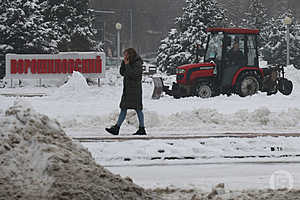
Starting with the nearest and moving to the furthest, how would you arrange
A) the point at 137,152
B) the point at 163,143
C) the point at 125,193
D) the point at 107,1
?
1. the point at 125,193
2. the point at 137,152
3. the point at 163,143
4. the point at 107,1

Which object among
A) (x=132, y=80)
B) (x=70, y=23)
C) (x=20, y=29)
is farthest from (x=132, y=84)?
(x=70, y=23)

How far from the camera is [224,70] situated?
2034cm

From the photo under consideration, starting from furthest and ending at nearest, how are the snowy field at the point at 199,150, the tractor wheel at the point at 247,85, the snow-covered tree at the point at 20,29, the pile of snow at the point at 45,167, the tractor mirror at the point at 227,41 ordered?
1. the snow-covered tree at the point at 20,29
2. the tractor wheel at the point at 247,85
3. the tractor mirror at the point at 227,41
4. the snowy field at the point at 199,150
5. the pile of snow at the point at 45,167

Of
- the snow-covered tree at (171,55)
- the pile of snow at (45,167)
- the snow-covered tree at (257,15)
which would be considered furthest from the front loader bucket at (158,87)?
the snow-covered tree at (257,15)

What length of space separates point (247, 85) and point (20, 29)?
19877 millimetres

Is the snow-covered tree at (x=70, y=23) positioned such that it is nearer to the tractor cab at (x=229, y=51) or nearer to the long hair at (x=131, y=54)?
the tractor cab at (x=229, y=51)

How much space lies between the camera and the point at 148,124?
1264cm

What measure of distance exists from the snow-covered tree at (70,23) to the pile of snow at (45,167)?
118 feet

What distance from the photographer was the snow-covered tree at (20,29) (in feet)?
116

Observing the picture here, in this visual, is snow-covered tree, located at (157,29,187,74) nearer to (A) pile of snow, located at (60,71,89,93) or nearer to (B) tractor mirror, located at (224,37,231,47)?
(A) pile of snow, located at (60,71,89,93)

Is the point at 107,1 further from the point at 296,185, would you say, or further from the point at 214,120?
the point at 296,185

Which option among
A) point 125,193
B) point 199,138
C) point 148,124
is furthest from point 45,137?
point 148,124

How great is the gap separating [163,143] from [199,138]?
991 millimetres

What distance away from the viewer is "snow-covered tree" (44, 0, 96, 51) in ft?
137
